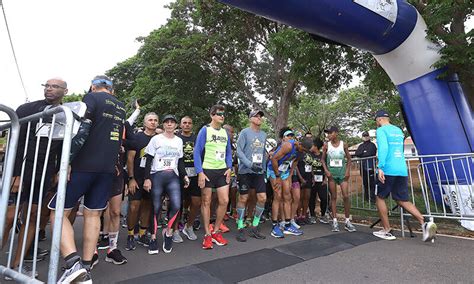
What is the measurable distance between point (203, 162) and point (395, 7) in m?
4.70

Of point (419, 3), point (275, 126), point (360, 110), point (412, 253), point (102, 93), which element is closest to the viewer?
point (102, 93)

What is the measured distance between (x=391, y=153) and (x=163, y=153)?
133 inches

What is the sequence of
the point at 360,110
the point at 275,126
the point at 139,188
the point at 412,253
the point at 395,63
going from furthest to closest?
the point at 360,110, the point at 275,126, the point at 395,63, the point at 139,188, the point at 412,253

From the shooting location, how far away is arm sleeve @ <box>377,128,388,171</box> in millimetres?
4551

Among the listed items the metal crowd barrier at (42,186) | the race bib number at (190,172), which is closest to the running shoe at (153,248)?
the race bib number at (190,172)

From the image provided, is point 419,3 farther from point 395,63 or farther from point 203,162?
point 203,162

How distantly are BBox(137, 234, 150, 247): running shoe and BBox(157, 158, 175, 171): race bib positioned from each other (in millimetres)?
1056

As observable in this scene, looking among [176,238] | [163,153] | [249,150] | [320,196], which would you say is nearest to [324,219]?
[320,196]

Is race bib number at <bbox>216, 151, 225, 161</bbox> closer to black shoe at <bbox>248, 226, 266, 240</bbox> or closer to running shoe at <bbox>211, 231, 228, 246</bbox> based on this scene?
running shoe at <bbox>211, 231, 228, 246</bbox>

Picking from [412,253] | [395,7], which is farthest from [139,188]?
[395,7]

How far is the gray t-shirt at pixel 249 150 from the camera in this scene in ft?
14.7

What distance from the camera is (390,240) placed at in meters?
4.37

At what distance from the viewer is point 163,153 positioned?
395 centimetres

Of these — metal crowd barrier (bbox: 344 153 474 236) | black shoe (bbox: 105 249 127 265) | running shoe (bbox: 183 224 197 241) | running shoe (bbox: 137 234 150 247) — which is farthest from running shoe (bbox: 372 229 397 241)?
black shoe (bbox: 105 249 127 265)
